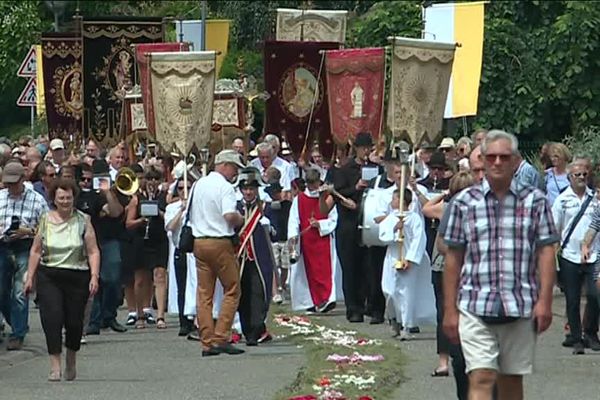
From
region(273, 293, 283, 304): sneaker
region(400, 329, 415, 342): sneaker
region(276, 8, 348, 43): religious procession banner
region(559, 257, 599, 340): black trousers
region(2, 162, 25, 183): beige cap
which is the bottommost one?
region(273, 293, 283, 304): sneaker

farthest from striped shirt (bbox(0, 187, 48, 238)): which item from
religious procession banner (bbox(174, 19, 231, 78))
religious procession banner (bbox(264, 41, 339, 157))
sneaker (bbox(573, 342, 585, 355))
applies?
religious procession banner (bbox(174, 19, 231, 78))

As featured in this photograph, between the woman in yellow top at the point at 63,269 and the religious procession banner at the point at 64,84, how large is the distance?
1265cm

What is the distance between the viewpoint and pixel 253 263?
675 inches

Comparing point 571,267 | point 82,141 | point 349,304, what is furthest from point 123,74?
point 571,267

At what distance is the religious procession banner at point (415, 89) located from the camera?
61.2 feet

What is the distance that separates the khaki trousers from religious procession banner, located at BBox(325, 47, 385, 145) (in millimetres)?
5066

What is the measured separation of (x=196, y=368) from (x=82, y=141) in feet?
40.1

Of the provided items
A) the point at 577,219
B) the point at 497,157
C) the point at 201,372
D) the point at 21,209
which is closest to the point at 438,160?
the point at 577,219

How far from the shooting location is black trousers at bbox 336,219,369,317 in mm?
19438

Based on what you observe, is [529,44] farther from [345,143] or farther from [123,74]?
[345,143]

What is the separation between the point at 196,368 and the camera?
15250 mm

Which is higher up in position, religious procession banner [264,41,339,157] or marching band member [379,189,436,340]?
religious procession banner [264,41,339,157]

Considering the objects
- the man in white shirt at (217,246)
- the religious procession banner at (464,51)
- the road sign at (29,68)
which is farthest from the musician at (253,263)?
the road sign at (29,68)

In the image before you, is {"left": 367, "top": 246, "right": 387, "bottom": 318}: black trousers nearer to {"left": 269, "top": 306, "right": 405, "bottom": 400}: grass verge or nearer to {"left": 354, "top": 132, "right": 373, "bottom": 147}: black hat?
{"left": 269, "top": 306, "right": 405, "bottom": 400}: grass verge
